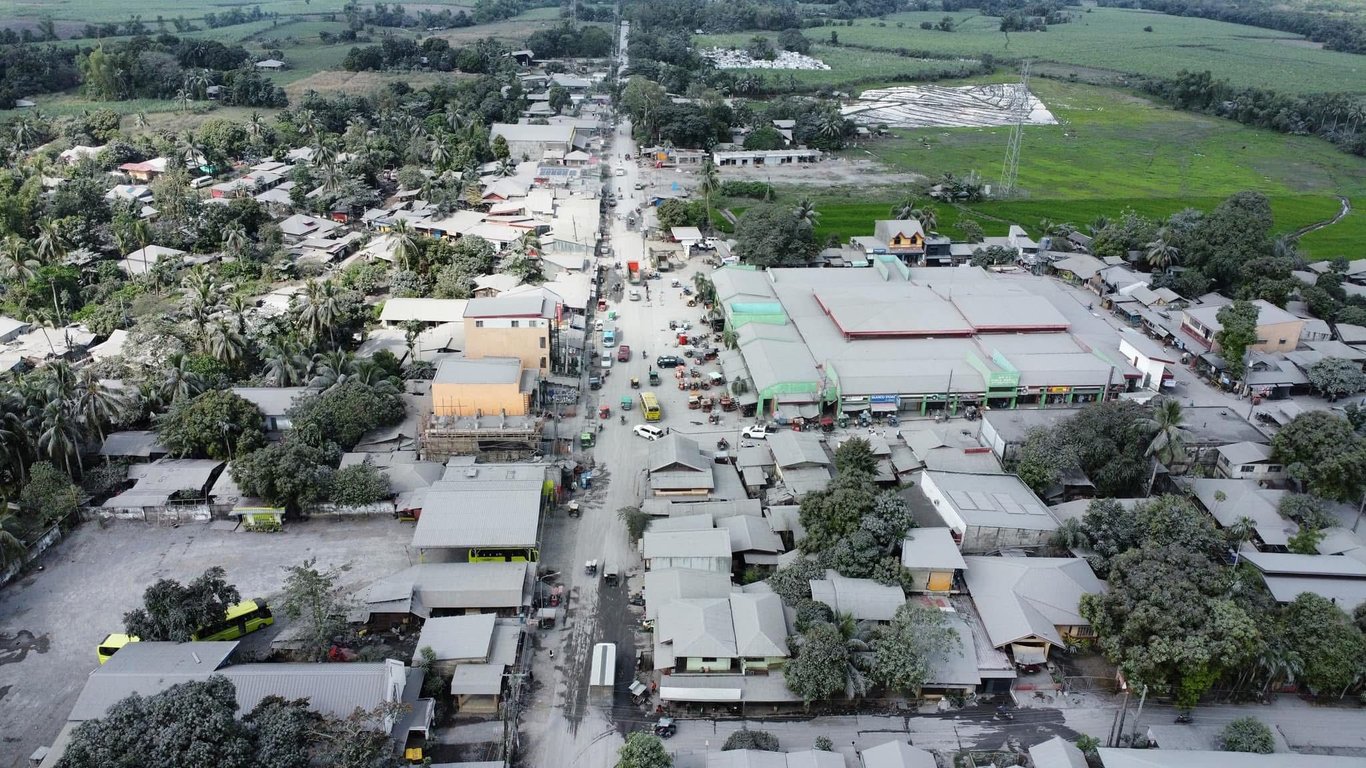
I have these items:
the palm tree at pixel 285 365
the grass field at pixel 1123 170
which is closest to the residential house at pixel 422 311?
the palm tree at pixel 285 365

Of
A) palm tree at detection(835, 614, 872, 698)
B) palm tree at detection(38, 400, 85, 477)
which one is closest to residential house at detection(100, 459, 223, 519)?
palm tree at detection(38, 400, 85, 477)

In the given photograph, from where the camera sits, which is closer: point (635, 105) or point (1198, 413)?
point (1198, 413)

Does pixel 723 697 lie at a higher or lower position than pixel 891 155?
lower

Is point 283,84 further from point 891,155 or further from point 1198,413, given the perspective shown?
point 1198,413

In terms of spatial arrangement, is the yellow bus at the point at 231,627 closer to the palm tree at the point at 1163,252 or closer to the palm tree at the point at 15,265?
the palm tree at the point at 15,265

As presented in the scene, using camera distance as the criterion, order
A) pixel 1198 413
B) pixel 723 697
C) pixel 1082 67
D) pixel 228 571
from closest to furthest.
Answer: pixel 723 697 → pixel 228 571 → pixel 1198 413 → pixel 1082 67

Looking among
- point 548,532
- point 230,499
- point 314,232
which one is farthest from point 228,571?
point 314,232
